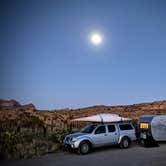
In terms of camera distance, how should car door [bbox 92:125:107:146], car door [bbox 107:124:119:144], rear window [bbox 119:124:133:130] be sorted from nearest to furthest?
car door [bbox 92:125:107:146]
car door [bbox 107:124:119:144]
rear window [bbox 119:124:133:130]

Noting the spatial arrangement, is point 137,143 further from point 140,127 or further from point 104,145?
point 104,145

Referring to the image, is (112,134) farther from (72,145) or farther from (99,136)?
(72,145)

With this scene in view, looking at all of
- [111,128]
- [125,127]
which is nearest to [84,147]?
[111,128]

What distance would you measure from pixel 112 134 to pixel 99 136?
1.03 meters

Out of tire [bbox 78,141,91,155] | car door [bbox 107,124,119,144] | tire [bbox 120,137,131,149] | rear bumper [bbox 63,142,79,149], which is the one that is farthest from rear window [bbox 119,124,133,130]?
rear bumper [bbox 63,142,79,149]

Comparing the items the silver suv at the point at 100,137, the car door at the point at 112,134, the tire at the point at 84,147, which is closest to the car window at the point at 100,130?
the silver suv at the point at 100,137

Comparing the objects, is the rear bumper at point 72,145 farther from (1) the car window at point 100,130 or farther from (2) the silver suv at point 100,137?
(1) the car window at point 100,130

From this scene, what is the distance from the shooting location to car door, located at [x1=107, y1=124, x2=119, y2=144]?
47.0 ft

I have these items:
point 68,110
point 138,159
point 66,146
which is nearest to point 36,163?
point 66,146

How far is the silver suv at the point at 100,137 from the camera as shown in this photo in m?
13.1

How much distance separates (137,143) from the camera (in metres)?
16.8

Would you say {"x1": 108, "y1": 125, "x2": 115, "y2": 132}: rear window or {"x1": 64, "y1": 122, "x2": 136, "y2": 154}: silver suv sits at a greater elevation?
{"x1": 108, "y1": 125, "x2": 115, "y2": 132}: rear window

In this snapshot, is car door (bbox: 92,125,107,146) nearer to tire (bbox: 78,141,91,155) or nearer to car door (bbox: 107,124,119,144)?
car door (bbox: 107,124,119,144)

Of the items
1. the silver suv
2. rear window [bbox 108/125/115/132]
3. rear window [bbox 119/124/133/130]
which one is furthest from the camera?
rear window [bbox 119/124/133/130]
